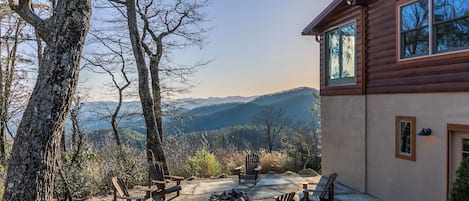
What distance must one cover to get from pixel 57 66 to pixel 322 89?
7205 millimetres

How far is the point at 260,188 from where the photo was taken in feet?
28.7

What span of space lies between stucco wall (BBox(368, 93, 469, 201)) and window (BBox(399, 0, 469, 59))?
0.81 m

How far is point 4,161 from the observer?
895 cm

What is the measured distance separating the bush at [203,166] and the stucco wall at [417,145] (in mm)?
5108

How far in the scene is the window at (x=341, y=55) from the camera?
8.31 metres

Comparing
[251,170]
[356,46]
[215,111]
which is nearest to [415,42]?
[356,46]

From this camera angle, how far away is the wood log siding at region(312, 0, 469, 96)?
522 centimetres

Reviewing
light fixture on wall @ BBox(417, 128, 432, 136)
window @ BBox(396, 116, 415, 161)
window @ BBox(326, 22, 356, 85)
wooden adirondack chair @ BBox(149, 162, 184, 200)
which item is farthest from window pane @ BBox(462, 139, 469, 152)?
wooden adirondack chair @ BBox(149, 162, 184, 200)

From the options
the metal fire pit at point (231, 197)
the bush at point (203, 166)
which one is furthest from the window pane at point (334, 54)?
the bush at point (203, 166)

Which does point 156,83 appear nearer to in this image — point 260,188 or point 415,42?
point 260,188

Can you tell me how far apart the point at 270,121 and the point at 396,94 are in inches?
465

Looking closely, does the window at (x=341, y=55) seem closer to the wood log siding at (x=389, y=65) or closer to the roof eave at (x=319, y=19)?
the wood log siding at (x=389, y=65)

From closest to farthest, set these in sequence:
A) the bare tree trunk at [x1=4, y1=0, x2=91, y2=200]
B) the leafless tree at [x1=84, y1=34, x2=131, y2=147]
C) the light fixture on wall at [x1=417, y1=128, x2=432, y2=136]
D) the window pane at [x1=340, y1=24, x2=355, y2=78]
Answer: the bare tree trunk at [x1=4, y1=0, x2=91, y2=200]
the light fixture on wall at [x1=417, y1=128, x2=432, y2=136]
the window pane at [x1=340, y1=24, x2=355, y2=78]
the leafless tree at [x1=84, y1=34, x2=131, y2=147]

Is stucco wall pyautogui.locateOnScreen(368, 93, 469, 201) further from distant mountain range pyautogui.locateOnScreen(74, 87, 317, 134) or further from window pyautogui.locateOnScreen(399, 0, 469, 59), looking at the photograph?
distant mountain range pyautogui.locateOnScreen(74, 87, 317, 134)
